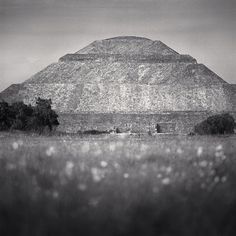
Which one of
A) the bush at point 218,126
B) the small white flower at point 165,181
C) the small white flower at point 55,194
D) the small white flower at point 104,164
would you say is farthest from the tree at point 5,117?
the small white flower at point 55,194

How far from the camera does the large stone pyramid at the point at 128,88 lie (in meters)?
68.8

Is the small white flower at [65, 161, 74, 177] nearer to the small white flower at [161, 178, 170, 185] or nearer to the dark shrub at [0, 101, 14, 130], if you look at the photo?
the small white flower at [161, 178, 170, 185]

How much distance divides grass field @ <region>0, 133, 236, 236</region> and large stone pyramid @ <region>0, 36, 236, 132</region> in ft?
179

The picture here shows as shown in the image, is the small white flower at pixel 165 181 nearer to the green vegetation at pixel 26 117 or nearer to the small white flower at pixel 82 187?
the small white flower at pixel 82 187

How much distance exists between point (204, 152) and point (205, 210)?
330cm

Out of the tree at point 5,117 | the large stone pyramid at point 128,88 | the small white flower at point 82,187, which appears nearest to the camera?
the small white flower at point 82,187

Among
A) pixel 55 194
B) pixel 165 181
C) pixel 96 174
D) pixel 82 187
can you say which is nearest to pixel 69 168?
pixel 96 174

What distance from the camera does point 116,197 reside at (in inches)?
318

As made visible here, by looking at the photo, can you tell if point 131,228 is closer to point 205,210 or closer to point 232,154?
point 205,210

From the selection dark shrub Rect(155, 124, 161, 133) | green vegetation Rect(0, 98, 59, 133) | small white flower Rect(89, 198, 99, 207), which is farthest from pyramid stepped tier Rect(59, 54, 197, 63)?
small white flower Rect(89, 198, 99, 207)

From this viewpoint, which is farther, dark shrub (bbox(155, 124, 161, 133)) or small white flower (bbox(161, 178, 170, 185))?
dark shrub (bbox(155, 124, 161, 133))

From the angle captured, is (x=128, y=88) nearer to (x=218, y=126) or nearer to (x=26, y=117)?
(x=218, y=126)

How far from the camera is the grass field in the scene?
24.3ft

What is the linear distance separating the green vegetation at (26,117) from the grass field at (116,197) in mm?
32395
